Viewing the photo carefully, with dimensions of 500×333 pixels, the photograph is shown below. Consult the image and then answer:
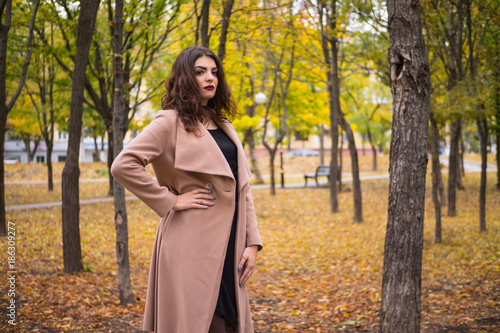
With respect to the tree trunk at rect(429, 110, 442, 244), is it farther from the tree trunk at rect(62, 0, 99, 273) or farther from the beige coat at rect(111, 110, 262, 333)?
the beige coat at rect(111, 110, 262, 333)

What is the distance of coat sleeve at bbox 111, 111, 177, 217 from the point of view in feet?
7.91

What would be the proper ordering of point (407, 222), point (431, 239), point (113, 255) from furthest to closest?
1. point (431, 239)
2. point (113, 255)
3. point (407, 222)

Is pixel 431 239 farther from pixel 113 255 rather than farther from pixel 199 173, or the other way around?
A: pixel 199 173

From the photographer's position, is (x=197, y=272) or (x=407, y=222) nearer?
(x=197, y=272)

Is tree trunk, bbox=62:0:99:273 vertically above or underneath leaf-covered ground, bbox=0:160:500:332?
above

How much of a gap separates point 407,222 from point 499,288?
333 cm

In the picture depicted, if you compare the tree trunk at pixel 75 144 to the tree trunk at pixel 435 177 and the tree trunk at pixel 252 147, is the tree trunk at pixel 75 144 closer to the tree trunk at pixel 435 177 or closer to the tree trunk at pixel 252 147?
the tree trunk at pixel 435 177

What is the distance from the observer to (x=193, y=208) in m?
2.57

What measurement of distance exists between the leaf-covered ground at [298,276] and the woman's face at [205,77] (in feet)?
11.0

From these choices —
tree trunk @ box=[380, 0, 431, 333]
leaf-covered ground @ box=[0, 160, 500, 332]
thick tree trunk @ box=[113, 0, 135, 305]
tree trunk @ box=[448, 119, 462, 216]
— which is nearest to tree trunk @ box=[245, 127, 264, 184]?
leaf-covered ground @ box=[0, 160, 500, 332]

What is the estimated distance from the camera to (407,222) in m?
3.95

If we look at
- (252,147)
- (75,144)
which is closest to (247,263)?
(75,144)

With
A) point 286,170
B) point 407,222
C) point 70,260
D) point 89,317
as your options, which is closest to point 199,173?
point 407,222

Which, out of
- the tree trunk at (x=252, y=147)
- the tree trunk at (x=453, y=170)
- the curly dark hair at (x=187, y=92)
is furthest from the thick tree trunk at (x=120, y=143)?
the tree trunk at (x=252, y=147)
